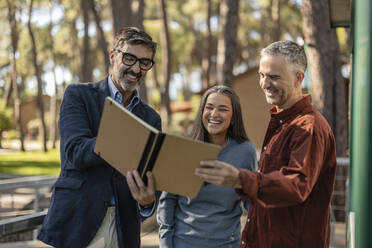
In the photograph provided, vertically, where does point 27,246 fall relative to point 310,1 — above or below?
below

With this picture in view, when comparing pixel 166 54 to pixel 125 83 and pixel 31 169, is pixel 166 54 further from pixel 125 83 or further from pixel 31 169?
pixel 125 83

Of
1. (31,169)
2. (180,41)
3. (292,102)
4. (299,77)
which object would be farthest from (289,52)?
(180,41)

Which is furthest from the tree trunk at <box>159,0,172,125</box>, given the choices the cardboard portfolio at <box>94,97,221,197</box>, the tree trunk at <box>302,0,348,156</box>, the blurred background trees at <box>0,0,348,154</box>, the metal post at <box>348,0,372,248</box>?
the metal post at <box>348,0,372,248</box>

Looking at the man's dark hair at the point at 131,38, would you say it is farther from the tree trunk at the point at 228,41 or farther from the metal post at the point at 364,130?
the tree trunk at the point at 228,41

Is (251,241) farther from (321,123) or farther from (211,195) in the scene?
(321,123)

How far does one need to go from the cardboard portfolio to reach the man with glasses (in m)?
0.37

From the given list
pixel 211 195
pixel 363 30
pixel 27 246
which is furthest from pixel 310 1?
pixel 363 30

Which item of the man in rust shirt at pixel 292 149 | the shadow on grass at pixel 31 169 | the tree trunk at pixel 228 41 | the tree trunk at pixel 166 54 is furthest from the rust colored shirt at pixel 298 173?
the tree trunk at pixel 166 54

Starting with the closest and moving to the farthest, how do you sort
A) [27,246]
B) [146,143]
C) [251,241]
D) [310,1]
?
[146,143]
[251,241]
[27,246]
[310,1]

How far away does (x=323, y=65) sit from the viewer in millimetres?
9008

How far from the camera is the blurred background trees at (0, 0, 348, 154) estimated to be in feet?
29.9

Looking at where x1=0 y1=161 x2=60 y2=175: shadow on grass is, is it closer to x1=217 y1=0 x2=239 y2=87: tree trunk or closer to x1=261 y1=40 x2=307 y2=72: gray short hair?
x1=217 y1=0 x2=239 y2=87: tree trunk

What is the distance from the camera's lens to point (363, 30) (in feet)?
5.69

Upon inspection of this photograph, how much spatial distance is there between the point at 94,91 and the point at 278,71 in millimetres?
1160
